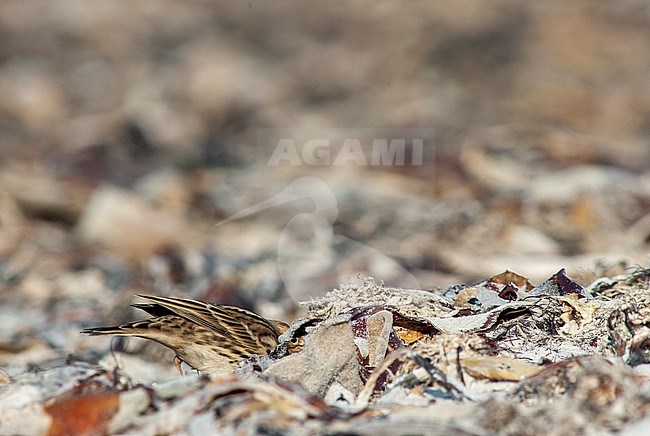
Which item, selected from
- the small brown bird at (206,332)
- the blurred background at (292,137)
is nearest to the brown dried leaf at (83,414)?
the small brown bird at (206,332)

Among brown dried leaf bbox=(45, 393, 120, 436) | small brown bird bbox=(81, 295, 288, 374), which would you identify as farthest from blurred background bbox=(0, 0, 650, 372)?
brown dried leaf bbox=(45, 393, 120, 436)

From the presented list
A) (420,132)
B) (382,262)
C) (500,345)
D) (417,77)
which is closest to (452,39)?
(417,77)

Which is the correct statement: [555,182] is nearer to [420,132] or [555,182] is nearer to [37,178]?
[420,132]

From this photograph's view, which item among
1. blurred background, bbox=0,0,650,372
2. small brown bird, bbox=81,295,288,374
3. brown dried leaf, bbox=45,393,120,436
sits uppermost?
brown dried leaf, bbox=45,393,120,436

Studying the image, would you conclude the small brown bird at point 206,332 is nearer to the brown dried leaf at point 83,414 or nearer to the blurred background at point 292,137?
the brown dried leaf at point 83,414

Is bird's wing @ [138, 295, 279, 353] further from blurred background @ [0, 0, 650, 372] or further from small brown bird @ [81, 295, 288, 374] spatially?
blurred background @ [0, 0, 650, 372]
